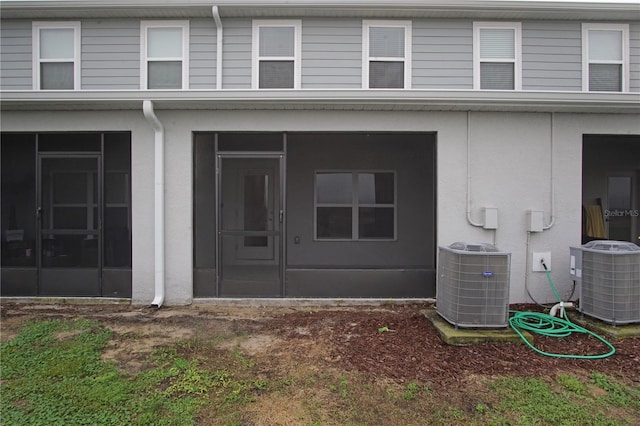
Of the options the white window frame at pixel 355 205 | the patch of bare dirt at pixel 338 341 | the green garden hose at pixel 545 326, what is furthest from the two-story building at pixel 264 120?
the white window frame at pixel 355 205

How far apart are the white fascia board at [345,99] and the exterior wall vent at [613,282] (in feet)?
7.05

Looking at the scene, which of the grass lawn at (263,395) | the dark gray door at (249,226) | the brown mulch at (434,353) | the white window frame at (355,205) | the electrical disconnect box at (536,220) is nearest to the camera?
the grass lawn at (263,395)

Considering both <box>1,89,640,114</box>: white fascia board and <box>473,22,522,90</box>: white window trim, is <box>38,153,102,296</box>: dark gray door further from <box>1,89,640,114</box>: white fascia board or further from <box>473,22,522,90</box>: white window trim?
<box>473,22,522,90</box>: white window trim

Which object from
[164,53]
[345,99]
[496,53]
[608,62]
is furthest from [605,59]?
[164,53]

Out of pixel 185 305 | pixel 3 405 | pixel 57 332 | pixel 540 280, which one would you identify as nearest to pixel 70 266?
pixel 57 332

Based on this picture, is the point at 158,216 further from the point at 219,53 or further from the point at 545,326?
the point at 545,326

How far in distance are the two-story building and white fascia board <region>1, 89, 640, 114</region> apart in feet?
0.10

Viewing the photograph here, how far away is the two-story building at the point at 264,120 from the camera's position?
496cm

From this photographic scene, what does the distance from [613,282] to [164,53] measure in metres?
7.32

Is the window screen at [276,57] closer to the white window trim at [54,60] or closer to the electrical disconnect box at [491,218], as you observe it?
the white window trim at [54,60]

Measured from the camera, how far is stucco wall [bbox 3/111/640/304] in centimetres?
498

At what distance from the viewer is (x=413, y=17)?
545 centimetres

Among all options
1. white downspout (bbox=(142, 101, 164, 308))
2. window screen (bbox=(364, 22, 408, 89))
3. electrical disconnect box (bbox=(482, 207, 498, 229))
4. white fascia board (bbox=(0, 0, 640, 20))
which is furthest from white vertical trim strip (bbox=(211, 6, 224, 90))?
electrical disconnect box (bbox=(482, 207, 498, 229))

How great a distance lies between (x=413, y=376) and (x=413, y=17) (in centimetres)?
548
